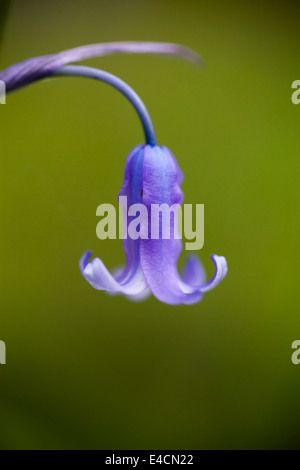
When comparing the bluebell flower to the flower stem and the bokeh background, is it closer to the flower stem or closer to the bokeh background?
Result: the flower stem

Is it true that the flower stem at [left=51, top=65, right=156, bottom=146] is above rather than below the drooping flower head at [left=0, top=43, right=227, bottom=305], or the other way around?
above

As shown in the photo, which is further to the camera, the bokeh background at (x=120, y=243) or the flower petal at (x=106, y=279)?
the bokeh background at (x=120, y=243)

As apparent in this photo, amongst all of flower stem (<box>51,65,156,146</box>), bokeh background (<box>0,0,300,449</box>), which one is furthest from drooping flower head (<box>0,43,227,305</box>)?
bokeh background (<box>0,0,300,449</box>)

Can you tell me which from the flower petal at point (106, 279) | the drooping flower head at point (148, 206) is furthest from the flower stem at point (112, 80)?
the flower petal at point (106, 279)

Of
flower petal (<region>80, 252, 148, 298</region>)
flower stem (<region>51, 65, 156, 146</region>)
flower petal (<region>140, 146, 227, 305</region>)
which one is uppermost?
flower stem (<region>51, 65, 156, 146</region>)

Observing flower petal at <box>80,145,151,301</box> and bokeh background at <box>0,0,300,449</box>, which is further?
bokeh background at <box>0,0,300,449</box>

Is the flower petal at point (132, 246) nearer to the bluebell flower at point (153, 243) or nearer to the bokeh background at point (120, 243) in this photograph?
the bluebell flower at point (153, 243)

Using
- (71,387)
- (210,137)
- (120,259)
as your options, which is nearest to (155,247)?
(120,259)

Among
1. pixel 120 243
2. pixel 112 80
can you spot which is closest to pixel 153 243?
pixel 112 80
